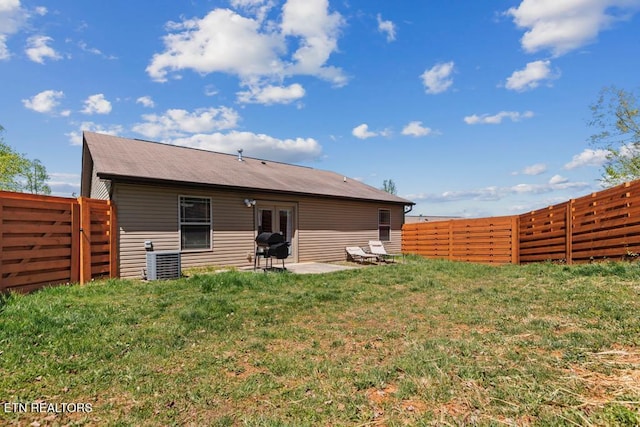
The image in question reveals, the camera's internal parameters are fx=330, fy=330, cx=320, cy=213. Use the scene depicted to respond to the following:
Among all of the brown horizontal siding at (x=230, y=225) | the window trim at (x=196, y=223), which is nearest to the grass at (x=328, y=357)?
the brown horizontal siding at (x=230, y=225)

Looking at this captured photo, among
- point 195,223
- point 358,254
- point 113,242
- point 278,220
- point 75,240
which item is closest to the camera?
point 75,240

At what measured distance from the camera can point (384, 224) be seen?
1593 cm

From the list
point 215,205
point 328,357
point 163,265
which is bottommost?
point 328,357

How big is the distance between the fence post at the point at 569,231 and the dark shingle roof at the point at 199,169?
720 centimetres

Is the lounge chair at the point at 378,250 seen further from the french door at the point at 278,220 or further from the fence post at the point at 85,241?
the fence post at the point at 85,241

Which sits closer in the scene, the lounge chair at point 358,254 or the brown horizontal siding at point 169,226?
the brown horizontal siding at point 169,226

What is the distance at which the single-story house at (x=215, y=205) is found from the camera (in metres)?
8.77

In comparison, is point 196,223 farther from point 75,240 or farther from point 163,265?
point 75,240

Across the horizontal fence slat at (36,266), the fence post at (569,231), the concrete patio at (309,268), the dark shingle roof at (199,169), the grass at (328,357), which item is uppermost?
the dark shingle roof at (199,169)

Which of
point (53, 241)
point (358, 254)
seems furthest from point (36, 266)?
point (358, 254)

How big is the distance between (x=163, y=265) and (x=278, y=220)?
4.54 metres

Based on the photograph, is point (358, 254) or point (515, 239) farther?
point (358, 254)

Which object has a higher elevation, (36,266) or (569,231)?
(569,231)

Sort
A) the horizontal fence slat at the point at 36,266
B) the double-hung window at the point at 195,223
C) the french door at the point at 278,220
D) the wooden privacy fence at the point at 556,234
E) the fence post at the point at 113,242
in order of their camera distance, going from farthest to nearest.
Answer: the french door at the point at 278,220
the double-hung window at the point at 195,223
the fence post at the point at 113,242
the wooden privacy fence at the point at 556,234
the horizontal fence slat at the point at 36,266
